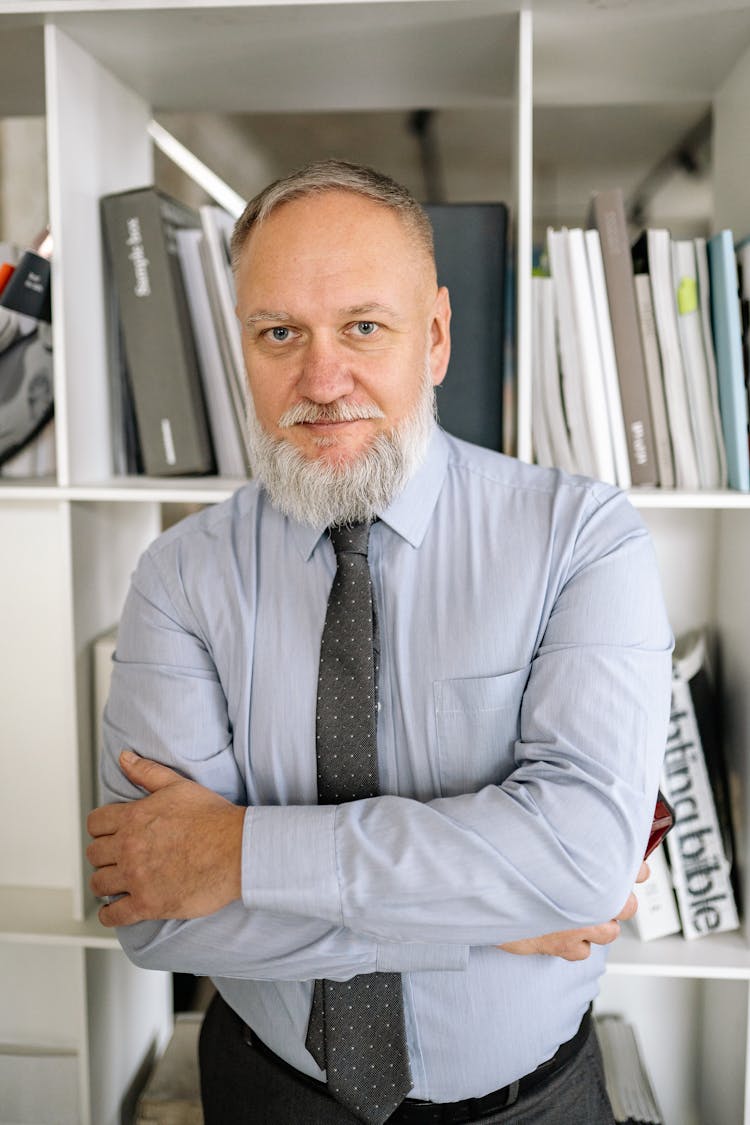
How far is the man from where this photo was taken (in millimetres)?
969

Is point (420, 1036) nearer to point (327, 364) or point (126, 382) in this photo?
point (327, 364)

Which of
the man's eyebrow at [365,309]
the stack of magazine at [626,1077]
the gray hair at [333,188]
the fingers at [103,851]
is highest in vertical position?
the gray hair at [333,188]

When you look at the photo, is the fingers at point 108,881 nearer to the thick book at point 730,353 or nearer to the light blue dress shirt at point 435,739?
the light blue dress shirt at point 435,739

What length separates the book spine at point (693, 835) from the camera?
58.3 inches

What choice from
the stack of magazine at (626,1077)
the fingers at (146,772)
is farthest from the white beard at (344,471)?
the stack of magazine at (626,1077)

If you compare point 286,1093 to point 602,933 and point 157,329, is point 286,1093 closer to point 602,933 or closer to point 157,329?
point 602,933

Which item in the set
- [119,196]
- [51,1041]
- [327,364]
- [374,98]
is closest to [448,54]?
[374,98]

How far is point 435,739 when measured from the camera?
3.65 feet

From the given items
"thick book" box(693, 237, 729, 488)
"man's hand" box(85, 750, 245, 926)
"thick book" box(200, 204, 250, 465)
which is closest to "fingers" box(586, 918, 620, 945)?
"man's hand" box(85, 750, 245, 926)

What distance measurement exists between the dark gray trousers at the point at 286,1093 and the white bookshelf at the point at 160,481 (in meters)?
0.26

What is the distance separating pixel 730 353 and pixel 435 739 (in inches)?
28.0

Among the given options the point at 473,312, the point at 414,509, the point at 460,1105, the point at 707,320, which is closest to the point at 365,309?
the point at 414,509

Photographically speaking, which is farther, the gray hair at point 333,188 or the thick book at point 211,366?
the thick book at point 211,366

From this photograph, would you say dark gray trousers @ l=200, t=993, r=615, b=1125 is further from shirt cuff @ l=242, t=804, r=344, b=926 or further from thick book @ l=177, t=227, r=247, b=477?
thick book @ l=177, t=227, r=247, b=477
